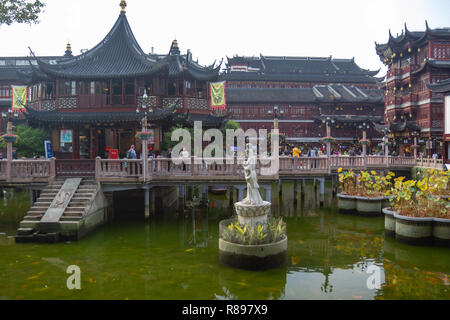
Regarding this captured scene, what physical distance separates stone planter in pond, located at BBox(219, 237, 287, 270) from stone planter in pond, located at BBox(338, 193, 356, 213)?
34.3 feet

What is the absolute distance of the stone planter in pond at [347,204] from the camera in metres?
22.0

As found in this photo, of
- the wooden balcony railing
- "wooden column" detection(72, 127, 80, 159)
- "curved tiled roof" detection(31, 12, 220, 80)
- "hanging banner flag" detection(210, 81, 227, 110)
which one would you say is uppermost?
"curved tiled roof" detection(31, 12, 220, 80)

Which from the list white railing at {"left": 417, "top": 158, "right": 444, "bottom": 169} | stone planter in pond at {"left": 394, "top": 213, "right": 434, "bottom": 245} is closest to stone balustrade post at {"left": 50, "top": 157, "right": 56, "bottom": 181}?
stone planter in pond at {"left": 394, "top": 213, "right": 434, "bottom": 245}

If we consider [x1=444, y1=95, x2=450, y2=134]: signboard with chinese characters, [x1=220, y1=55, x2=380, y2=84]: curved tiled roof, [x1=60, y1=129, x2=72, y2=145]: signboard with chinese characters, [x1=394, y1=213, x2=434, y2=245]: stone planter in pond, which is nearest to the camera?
[x1=394, y1=213, x2=434, y2=245]: stone planter in pond

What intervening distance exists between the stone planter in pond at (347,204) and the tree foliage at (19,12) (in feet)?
58.5

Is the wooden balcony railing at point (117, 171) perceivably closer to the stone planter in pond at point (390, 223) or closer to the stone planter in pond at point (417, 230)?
the stone planter in pond at point (390, 223)

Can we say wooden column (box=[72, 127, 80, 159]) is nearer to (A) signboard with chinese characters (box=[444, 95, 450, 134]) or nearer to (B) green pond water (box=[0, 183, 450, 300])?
(B) green pond water (box=[0, 183, 450, 300])

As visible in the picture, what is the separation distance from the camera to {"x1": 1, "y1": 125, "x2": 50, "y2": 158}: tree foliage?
25.3m

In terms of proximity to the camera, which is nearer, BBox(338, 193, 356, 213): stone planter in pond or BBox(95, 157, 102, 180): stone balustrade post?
BBox(95, 157, 102, 180): stone balustrade post

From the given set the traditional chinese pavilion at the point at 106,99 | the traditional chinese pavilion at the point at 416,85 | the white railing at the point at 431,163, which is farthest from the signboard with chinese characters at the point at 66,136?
the traditional chinese pavilion at the point at 416,85

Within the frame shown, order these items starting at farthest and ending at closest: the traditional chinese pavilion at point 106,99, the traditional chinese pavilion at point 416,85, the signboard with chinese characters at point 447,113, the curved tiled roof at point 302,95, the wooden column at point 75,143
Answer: the curved tiled roof at point 302,95 → the traditional chinese pavilion at point 416,85 → the signboard with chinese characters at point 447,113 → the wooden column at point 75,143 → the traditional chinese pavilion at point 106,99

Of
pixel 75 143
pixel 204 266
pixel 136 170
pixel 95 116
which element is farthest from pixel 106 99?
pixel 204 266

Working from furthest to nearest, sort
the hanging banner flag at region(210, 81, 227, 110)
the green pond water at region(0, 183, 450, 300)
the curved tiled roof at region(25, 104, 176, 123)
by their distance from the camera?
the hanging banner flag at region(210, 81, 227, 110) → the curved tiled roof at region(25, 104, 176, 123) → the green pond water at region(0, 183, 450, 300)

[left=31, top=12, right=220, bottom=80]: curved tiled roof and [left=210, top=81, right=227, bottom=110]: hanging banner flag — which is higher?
[left=31, top=12, right=220, bottom=80]: curved tiled roof
